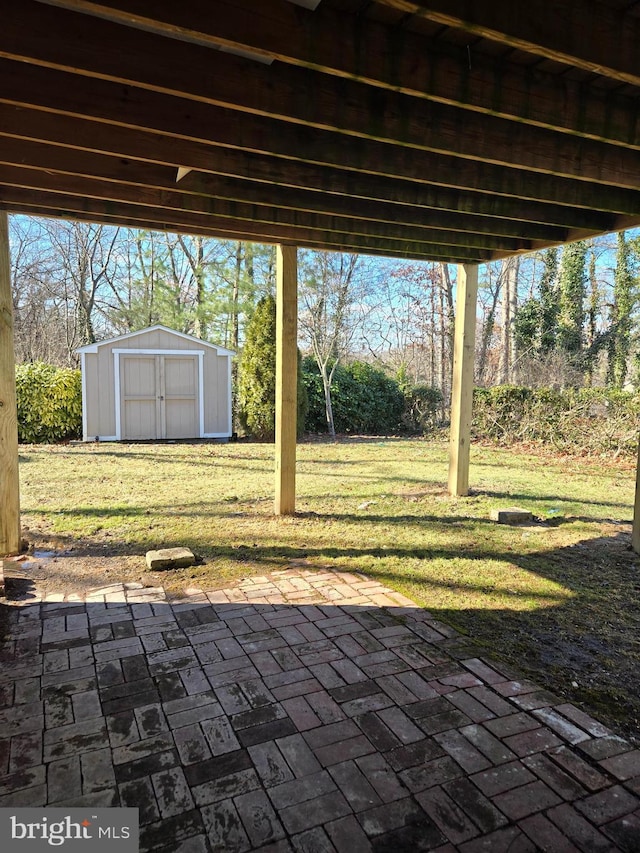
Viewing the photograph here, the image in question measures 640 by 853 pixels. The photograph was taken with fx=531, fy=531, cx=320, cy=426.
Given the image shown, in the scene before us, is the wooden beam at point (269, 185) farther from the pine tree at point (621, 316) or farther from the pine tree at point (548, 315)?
the pine tree at point (621, 316)

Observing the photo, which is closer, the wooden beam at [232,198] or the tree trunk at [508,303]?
the wooden beam at [232,198]

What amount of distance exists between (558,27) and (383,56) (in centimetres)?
61

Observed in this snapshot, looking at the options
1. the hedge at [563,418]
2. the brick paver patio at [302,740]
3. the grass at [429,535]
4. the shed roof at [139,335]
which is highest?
the shed roof at [139,335]

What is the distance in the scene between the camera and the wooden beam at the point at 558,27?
5.53 feet

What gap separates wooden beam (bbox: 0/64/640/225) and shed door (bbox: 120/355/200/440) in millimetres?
8984

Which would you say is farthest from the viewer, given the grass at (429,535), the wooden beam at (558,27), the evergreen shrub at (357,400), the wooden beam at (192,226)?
the evergreen shrub at (357,400)

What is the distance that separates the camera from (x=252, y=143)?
8.64 ft

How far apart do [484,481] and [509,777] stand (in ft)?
19.1

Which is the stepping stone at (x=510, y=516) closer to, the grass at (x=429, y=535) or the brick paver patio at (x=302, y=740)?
the grass at (x=429, y=535)

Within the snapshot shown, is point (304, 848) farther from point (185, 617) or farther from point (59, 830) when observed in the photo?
point (185, 617)

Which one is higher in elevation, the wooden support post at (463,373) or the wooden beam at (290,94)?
the wooden beam at (290,94)

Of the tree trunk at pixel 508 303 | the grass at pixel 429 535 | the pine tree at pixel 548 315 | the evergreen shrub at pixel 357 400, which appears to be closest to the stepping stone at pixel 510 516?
the grass at pixel 429 535

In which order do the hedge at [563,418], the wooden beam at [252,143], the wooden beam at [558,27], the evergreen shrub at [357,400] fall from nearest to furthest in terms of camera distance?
the wooden beam at [558,27], the wooden beam at [252,143], the hedge at [563,418], the evergreen shrub at [357,400]
